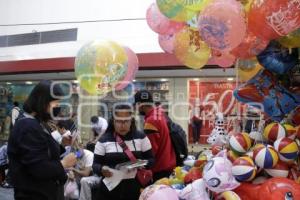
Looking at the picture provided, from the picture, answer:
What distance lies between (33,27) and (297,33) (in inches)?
333

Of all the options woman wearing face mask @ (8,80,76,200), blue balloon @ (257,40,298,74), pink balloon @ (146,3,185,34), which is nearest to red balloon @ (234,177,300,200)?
blue balloon @ (257,40,298,74)

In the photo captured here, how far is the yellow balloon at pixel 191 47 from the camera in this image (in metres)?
2.77

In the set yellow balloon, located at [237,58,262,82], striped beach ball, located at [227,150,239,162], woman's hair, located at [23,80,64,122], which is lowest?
striped beach ball, located at [227,150,239,162]

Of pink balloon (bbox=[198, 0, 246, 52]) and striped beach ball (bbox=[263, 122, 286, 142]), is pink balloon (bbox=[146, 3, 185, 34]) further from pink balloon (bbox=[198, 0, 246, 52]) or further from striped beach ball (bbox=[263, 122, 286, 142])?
striped beach ball (bbox=[263, 122, 286, 142])

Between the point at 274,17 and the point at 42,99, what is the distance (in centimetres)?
136

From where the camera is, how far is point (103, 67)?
3080 mm

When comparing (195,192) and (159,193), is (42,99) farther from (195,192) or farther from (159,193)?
(195,192)

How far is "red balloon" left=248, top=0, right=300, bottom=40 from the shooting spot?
1870 mm

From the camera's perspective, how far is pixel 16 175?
2191mm

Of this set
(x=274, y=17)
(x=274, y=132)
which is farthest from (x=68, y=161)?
(x=274, y=17)

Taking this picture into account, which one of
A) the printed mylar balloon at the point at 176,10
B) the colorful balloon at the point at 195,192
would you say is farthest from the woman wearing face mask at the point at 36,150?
the printed mylar balloon at the point at 176,10

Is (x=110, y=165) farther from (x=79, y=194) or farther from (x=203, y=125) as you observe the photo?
(x=203, y=125)

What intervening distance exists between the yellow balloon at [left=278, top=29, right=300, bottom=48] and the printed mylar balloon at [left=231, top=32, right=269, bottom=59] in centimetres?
10

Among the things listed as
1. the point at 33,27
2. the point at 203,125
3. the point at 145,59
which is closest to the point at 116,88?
the point at 145,59
